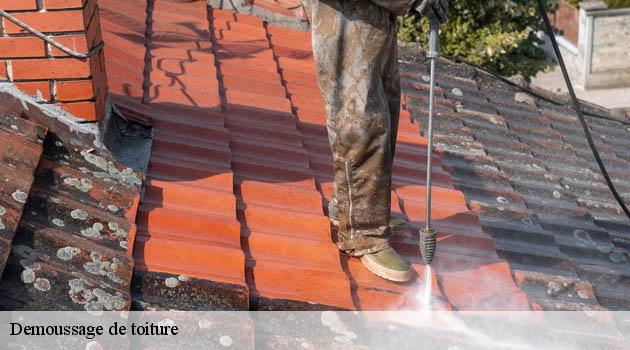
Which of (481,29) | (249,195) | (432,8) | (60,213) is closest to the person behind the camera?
(60,213)

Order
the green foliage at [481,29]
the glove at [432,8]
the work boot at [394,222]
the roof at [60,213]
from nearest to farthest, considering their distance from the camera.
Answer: the roof at [60,213]
the glove at [432,8]
the work boot at [394,222]
the green foliage at [481,29]

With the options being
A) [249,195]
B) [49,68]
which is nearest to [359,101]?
[249,195]

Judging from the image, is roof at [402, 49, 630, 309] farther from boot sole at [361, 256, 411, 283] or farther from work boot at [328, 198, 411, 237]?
boot sole at [361, 256, 411, 283]

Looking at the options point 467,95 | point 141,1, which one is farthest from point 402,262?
point 141,1

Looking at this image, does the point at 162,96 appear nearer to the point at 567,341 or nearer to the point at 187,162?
the point at 187,162

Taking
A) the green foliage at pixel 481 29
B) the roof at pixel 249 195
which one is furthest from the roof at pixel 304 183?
the green foliage at pixel 481 29

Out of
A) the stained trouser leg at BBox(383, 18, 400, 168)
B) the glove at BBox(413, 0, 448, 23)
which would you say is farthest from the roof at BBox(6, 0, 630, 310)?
the glove at BBox(413, 0, 448, 23)

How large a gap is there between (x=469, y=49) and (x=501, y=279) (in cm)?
835

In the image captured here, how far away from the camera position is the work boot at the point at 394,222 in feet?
12.4

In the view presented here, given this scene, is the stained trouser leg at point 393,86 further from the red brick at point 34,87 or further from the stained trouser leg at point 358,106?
the red brick at point 34,87

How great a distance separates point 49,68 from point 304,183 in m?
1.09

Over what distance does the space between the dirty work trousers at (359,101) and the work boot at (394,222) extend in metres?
0.12

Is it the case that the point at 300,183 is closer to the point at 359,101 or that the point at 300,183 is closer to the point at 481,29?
the point at 359,101

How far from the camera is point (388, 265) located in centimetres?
354
